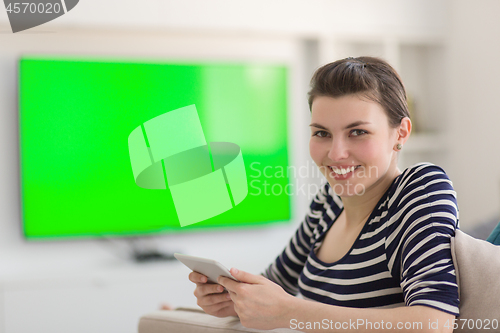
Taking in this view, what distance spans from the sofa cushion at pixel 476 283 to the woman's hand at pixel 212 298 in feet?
1.63

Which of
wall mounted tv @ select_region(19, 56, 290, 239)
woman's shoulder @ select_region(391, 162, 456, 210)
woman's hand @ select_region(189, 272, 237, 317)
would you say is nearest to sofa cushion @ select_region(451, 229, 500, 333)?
woman's shoulder @ select_region(391, 162, 456, 210)

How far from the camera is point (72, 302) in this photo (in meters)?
2.41

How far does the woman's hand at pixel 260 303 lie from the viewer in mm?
923

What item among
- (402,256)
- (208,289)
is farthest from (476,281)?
(208,289)

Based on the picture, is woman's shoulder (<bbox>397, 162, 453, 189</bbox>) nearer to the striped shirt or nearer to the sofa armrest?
the striped shirt

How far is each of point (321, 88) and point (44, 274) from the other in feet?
6.44

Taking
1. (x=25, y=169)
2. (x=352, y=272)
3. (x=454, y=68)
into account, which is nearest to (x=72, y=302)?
(x=25, y=169)

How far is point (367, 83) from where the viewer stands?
3.56 feet

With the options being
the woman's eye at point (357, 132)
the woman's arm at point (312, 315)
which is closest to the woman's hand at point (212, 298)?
the woman's arm at point (312, 315)

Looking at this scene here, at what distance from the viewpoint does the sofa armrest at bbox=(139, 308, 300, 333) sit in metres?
0.99

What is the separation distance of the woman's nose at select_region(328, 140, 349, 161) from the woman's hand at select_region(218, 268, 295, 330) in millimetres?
330

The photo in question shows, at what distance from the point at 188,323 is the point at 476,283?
59 cm

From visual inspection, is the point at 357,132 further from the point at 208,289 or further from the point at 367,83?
the point at 208,289

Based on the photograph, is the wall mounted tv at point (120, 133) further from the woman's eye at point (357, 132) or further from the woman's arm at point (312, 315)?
the woman's arm at point (312, 315)
